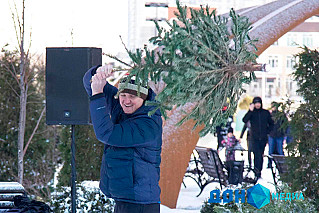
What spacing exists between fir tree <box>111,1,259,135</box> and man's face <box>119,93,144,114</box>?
1.15 metres

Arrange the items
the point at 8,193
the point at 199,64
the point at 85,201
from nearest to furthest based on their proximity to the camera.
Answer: the point at 199,64 → the point at 8,193 → the point at 85,201

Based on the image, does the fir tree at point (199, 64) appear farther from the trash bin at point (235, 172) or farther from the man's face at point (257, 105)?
the man's face at point (257, 105)

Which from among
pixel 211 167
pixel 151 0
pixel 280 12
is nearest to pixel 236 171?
pixel 211 167

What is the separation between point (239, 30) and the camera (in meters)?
2.32

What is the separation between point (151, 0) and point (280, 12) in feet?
36.4

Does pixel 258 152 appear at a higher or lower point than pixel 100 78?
lower

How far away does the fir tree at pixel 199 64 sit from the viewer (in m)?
2.17

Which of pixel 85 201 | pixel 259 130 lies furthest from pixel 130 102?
pixel 259 130

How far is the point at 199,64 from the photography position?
2221 millimetres

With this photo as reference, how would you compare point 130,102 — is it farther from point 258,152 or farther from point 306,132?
point 258,152

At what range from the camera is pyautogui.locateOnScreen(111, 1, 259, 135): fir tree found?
2.17 m

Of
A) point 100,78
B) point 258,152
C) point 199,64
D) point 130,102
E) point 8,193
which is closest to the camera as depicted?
point 199,64

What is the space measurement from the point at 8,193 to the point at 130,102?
2.01 meters

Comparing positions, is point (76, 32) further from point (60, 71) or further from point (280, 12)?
point (60, 71)
